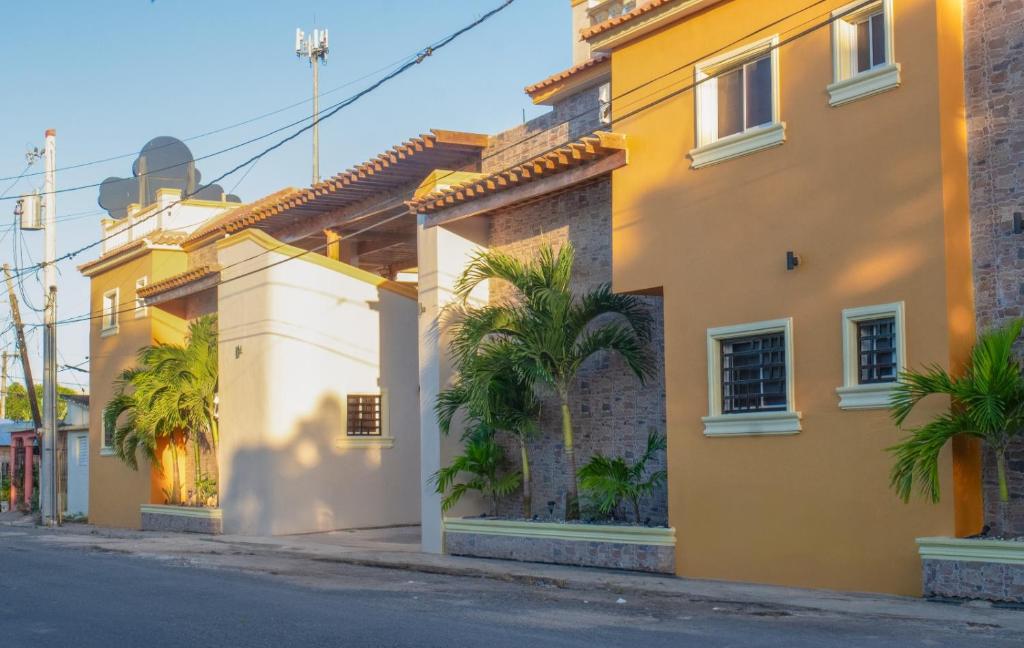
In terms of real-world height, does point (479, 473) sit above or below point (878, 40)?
below

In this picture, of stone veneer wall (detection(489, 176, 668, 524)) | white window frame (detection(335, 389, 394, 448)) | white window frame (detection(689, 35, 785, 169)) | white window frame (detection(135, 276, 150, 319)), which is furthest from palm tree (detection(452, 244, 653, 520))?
white window frame (detection(135, 276, 150, 319))

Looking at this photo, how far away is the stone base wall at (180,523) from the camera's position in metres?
25.3

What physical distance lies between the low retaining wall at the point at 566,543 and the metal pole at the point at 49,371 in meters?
16.6

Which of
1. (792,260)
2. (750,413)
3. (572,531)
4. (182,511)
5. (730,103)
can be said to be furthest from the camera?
(182,511)

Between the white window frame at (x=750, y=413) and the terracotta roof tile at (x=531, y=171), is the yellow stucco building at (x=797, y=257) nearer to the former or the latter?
the white window frame at (x=750, y=413)

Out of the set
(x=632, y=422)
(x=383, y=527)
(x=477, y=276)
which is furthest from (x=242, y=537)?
(x=632, y=422)

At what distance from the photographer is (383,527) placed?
25078 mm

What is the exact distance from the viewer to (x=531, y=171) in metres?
17.5

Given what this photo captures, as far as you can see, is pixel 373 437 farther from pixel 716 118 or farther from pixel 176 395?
pixel 716 118

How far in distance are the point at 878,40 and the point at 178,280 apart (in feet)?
61.4

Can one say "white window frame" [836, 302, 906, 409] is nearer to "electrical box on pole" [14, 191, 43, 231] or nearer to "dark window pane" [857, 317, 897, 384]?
"dark window pane" [857, 317, 897, 384]

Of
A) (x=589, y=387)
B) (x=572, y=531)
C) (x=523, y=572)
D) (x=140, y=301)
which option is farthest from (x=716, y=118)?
(x=140, y=301)

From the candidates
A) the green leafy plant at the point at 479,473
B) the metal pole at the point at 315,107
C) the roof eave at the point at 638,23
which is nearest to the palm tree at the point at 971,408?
the roof eave at the point at 638,23

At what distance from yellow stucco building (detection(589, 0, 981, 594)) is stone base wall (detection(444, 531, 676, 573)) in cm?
34
